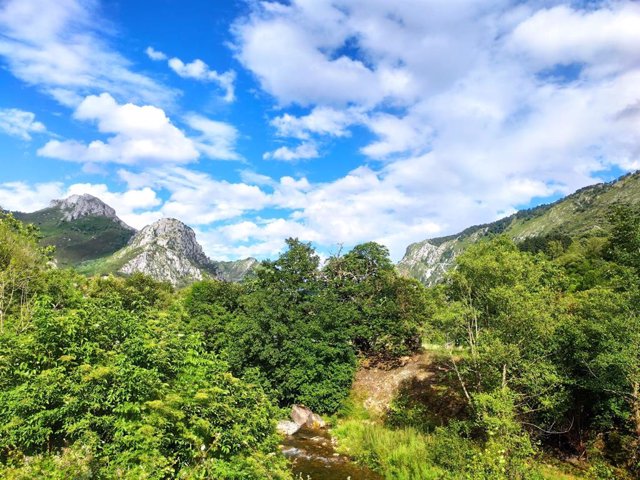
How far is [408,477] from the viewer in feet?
84.9

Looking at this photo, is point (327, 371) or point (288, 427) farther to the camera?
point (327, 371)

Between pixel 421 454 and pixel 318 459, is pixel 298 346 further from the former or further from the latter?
pixel 421 454

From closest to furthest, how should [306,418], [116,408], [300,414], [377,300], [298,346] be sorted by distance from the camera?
[116,408]
[306,418]
[300,414]
[298,346]
[377,300]

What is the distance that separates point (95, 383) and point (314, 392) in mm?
30075

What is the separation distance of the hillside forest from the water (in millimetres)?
1269

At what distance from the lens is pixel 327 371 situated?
4184cm

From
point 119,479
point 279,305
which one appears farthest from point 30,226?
point 119,479

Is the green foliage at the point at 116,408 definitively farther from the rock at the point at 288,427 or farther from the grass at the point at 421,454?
the rock at the point at 288,427

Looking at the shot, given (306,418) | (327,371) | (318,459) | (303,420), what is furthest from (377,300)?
(318,459)

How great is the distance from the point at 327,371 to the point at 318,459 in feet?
36.9

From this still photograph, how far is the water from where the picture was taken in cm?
2792

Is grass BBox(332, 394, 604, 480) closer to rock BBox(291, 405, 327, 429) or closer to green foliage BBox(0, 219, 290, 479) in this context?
rock BBox(291, 405, 327, 429)

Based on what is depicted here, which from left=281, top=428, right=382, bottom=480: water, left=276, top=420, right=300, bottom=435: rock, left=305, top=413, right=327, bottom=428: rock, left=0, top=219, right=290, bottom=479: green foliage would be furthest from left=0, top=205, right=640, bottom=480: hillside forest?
left=276, top=420, right=300, bottom=435: rock

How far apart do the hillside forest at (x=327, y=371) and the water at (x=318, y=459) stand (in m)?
1.27
